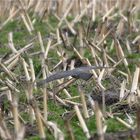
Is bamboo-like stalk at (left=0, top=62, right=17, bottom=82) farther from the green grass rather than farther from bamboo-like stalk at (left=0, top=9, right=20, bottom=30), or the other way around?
bamboo-like stalk at (left=0, top=9, right=20, bottom=30)

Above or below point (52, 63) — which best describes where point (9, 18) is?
above

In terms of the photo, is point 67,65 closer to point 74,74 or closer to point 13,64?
point 13,64

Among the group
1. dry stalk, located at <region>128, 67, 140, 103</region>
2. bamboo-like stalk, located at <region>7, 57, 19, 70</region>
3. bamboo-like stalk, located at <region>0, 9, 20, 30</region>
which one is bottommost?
dry stalk, located at <region>128, 67, 140, 103</region>

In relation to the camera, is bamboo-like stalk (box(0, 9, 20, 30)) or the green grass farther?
bamboo-like stalk (box(0, 9, 20, 30))

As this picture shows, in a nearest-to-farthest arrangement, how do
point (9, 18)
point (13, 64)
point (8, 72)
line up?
point (8, 72) → point (13, 64) → point (9, 18)

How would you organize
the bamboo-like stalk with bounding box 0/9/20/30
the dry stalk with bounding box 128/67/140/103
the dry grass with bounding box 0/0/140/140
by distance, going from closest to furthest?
the dry grass with bounding box 0/0/140/140, the dry stalk with bounding box 128/67/140/103, the bamboo-like stalk with bounding box 0/9/20/30

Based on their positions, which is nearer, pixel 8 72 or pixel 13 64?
pixel 8 72

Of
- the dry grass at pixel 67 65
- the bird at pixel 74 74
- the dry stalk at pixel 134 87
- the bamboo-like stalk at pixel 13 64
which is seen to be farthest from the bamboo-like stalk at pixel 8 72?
the dry stalk at pixel 134 87

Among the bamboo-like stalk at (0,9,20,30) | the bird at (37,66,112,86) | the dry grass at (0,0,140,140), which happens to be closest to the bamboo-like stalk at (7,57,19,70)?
the dry grass at (0,0,140,140)

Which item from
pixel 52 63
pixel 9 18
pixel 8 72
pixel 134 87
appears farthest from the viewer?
pixel 9 18

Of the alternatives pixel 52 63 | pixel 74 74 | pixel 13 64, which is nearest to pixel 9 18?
pixel 52 63

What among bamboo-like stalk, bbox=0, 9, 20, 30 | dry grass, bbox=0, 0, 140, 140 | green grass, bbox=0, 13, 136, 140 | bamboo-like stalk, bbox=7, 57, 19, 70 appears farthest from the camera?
bamboo-like stalk, bbox=0, 9, 20, 30

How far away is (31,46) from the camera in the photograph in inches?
175

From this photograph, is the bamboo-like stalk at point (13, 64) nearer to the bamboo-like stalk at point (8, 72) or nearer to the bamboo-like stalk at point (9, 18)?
the bamboo-like stalk at point (8, 72)
